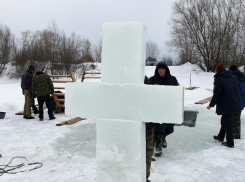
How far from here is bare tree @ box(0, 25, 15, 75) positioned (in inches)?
925

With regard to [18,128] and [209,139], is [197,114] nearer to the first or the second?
[209,139]

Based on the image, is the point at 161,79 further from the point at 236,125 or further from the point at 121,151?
the point at 236,125

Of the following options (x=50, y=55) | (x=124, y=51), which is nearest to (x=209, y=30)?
(x=50, y=55)

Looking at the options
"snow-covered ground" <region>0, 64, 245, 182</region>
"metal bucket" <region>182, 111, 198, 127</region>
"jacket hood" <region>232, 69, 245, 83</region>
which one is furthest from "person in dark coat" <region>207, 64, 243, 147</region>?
"metal bucket" <region>182, 111, 198, 127</region>

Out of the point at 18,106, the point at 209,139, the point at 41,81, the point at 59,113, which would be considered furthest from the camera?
the point at 18,106

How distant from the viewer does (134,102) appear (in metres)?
1.85

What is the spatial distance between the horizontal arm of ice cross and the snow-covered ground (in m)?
1.70

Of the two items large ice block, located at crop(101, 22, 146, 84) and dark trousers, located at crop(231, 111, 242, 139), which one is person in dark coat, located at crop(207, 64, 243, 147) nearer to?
dark trousers, located at crop(231, 111, 242, 139)

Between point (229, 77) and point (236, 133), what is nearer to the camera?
point (229, 77)

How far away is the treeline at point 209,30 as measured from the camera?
21.8m

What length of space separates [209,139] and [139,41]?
4.00 m

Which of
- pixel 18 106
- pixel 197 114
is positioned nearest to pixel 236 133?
pixel 197 114

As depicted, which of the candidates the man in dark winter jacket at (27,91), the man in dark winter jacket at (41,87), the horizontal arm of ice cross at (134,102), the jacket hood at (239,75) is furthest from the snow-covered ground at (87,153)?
the horizontal arm of ice cross at (134,102)

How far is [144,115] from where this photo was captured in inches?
72.7
